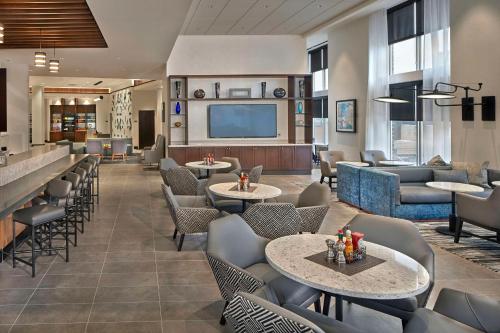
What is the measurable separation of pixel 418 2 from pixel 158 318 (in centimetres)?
892

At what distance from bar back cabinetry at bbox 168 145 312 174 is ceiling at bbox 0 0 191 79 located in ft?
8.66

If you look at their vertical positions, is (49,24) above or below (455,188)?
above

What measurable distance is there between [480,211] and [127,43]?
7209mm

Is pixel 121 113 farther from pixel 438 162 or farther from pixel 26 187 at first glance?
pixel 26 187

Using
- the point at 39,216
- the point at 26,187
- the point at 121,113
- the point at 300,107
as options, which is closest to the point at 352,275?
the point at 39,216

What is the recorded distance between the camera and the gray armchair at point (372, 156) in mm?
10023

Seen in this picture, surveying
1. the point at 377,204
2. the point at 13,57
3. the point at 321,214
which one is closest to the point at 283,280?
the point at 321,214

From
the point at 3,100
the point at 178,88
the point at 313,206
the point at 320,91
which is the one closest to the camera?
the point at 313,206

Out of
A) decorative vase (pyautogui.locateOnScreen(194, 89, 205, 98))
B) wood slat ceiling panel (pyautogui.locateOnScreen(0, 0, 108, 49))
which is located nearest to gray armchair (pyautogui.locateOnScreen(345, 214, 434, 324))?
wood slat ceiling panel (pyautogui.locateOnScreen(0, 0, 108, 49))

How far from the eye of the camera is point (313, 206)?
4875 mm

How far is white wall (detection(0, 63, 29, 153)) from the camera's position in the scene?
1188 centimetres

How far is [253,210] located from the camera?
13.7 ft

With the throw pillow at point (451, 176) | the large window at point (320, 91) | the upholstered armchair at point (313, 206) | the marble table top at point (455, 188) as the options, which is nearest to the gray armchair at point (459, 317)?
the upholstered armchair at point (313, 206)

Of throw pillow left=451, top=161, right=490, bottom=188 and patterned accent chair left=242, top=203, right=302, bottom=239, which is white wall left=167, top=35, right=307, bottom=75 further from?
patterned accent chair left=242, top=203, right=302, bottom=239
